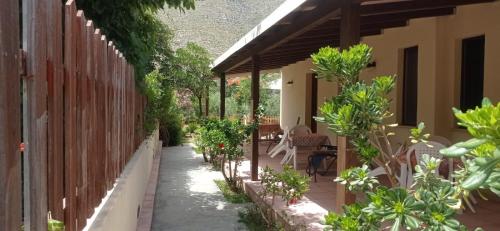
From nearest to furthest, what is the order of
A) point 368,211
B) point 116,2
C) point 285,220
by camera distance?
1. point 368,211
2. point 285,220
3. point 116,2

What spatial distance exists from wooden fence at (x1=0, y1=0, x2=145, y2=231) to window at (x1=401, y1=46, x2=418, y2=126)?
21.1 ft

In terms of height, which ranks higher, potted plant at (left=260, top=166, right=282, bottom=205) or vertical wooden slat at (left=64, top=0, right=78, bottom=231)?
vertical wooden slat at (left=64, top=0, right=78, bottom=231)

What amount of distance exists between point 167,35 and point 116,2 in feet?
44.7

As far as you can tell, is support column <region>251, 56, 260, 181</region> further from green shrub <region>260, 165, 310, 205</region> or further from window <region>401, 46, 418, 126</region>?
window <region>401, 46, 418, 126</region>

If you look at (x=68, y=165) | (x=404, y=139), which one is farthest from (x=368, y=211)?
(x=404, y=139)

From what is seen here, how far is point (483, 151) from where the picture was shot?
1214 mm

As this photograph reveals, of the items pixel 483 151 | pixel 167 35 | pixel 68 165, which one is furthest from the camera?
pixel 167 35

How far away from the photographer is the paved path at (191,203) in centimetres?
653

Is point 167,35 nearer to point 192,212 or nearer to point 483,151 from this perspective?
point 192,212

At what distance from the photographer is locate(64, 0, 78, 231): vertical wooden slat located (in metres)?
2.40

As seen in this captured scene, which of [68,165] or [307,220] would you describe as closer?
[68,165]

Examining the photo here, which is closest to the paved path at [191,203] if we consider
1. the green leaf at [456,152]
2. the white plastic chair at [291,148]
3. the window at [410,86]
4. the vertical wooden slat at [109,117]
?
the white plastic chair at [291,148]

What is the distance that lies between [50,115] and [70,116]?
35 cm

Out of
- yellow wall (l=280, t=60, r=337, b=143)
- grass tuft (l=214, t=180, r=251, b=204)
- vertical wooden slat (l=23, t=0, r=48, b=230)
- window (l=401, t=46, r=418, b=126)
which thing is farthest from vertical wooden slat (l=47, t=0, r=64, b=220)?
yellow wall (l=280, t=60, r=337, b=143)
